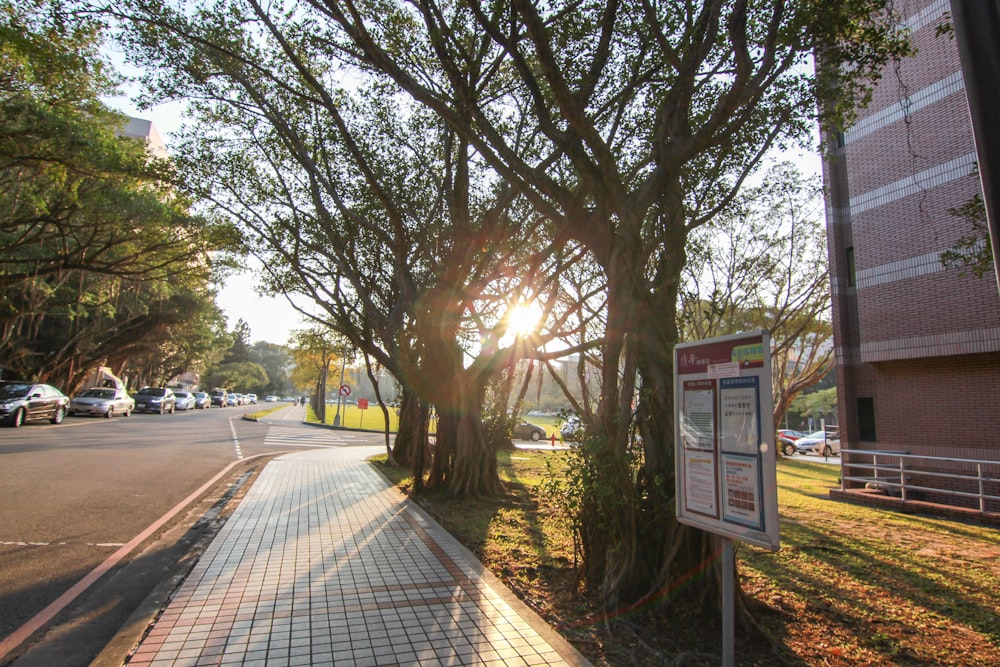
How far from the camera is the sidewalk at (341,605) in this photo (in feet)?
12.0

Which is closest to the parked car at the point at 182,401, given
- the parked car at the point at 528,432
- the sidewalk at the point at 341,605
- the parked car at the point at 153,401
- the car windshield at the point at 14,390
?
the parked car at the point at 153,401

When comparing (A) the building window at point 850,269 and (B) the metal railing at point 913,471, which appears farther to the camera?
(A) the building window at point 850,269

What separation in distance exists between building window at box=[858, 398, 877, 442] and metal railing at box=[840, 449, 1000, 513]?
1.88 ft

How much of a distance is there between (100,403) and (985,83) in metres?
32.4

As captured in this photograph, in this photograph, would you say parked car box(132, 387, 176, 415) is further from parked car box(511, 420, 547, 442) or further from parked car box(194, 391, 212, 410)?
parked car box(511, 420, 547, 442)

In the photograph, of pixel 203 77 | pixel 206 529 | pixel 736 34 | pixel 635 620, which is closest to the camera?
pixel 635 620

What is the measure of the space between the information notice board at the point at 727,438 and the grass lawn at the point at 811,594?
1.16 m

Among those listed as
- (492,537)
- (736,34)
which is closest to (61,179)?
(492,537)

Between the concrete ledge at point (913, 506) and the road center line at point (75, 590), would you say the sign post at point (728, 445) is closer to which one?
the road center line at point (75, 590)

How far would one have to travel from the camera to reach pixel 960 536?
8852 mm

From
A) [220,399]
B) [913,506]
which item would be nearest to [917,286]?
[913,506]

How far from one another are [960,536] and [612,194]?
8332 millimetres

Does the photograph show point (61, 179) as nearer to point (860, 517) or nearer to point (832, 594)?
point (832, 594)

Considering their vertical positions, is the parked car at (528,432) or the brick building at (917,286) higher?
the brick building at (917,286)
